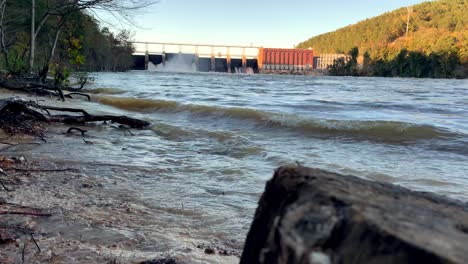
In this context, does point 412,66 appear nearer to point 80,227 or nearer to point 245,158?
point 245,158

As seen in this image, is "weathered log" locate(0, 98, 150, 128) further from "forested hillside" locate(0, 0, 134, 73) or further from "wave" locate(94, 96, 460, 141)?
"forested hillside" locate(0, 0, 134, 73)

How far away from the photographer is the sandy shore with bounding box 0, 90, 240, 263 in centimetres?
194

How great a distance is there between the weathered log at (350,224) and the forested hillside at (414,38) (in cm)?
7904

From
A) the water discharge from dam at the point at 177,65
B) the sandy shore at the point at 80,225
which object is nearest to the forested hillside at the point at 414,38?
the water discharge from dam at the point at 177,65

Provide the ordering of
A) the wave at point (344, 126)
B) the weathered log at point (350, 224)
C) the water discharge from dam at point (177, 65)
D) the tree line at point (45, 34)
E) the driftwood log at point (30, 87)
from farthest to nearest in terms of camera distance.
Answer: the water discharge from dam at point (177, 65) → the tree line at point (45, 34) → the driftwood log at point (30, 87) → the wave at point (344, 126) → the weathered log at point (350, 224)

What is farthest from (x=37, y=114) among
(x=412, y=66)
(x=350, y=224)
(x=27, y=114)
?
(x=412, y=66)

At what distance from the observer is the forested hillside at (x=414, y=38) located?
76.7m

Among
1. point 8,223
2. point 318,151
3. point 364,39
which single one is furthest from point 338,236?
point 364,39

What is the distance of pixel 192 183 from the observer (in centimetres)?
370

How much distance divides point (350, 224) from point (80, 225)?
2.00m

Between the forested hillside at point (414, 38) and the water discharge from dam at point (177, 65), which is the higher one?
the forested hillside at point (414, 38)

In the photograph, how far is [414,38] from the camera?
97.8 metres

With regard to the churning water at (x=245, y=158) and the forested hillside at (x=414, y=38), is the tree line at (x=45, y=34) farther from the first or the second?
the forested hillside at (x=414, y=38)

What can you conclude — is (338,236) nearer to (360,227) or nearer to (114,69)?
(360,227)
